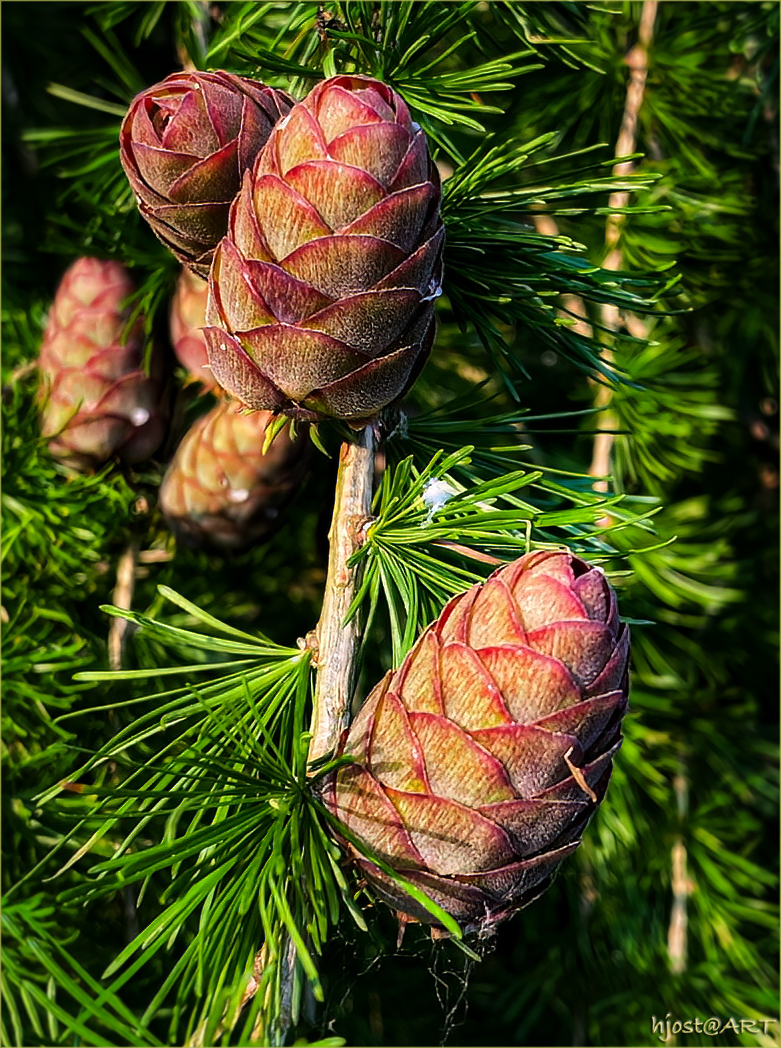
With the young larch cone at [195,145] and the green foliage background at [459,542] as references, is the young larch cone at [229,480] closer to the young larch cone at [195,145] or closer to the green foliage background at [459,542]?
the green foliage background at [459,542]

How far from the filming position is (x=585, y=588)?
0.39 meters

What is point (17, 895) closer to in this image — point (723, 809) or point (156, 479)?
point (156, 479)

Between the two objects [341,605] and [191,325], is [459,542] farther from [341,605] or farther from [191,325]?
[191,325]

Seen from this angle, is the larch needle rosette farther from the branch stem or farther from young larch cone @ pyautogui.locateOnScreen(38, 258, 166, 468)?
young larch cone @ pyautogui.locateOnScreen(38, 258, 166, 468)

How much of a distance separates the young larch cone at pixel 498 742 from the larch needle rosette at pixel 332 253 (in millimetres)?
108

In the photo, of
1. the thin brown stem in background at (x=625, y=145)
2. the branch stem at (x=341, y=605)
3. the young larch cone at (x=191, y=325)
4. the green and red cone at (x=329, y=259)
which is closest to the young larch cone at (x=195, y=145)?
the green and red cone at (x=329, y=259)

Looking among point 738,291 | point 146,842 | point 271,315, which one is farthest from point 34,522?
point 738,291

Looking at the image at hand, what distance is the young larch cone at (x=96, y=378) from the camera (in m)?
0.75

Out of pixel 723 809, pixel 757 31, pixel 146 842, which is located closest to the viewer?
pixel 146 842

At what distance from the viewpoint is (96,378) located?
747mm

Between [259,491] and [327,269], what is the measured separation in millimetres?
326

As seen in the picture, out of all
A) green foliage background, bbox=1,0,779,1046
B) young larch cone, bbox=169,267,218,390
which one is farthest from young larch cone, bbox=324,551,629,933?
young larch cone, bbox=169,267,218,390

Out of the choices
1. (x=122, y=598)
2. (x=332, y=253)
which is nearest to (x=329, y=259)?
(x=332, y=253)

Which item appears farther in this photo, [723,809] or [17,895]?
[723,809]
